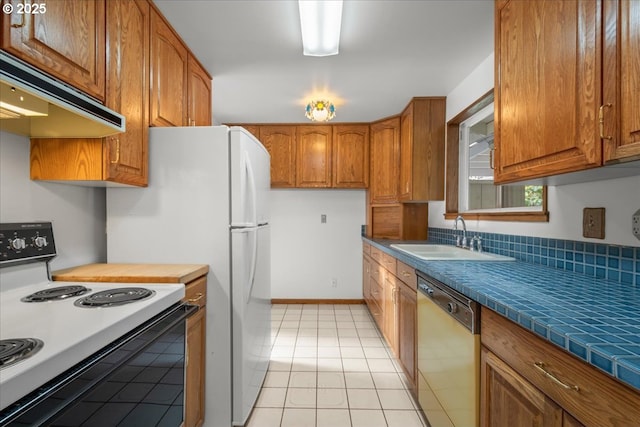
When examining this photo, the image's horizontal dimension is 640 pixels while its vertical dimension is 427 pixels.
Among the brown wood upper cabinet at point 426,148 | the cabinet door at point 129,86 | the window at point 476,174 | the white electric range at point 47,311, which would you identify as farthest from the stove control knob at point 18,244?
the brown wood upper cabinet at point 426,148

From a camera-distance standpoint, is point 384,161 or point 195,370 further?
point 384,161

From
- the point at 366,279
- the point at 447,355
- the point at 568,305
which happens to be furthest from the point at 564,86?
the point at 366,279

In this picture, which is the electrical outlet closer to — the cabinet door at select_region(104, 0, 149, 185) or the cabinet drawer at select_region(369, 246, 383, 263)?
the cabinet drawer at select_region(369, 246, 383, 263)

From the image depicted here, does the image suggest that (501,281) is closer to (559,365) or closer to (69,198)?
(559,365)

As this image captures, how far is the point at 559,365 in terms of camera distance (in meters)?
0.71

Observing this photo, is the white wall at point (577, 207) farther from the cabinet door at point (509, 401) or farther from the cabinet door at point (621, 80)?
the cabinet door at point (509, 401)

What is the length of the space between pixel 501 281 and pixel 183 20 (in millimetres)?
2166

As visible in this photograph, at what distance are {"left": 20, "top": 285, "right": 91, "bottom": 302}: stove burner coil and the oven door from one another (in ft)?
1.20

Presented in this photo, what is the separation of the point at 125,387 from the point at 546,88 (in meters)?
1.80

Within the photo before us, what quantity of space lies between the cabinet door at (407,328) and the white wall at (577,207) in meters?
0.76

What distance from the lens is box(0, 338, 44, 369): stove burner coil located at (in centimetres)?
60

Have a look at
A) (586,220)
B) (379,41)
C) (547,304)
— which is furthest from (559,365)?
(379,41)

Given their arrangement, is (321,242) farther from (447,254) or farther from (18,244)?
(18,244)

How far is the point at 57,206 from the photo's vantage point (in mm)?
1458
